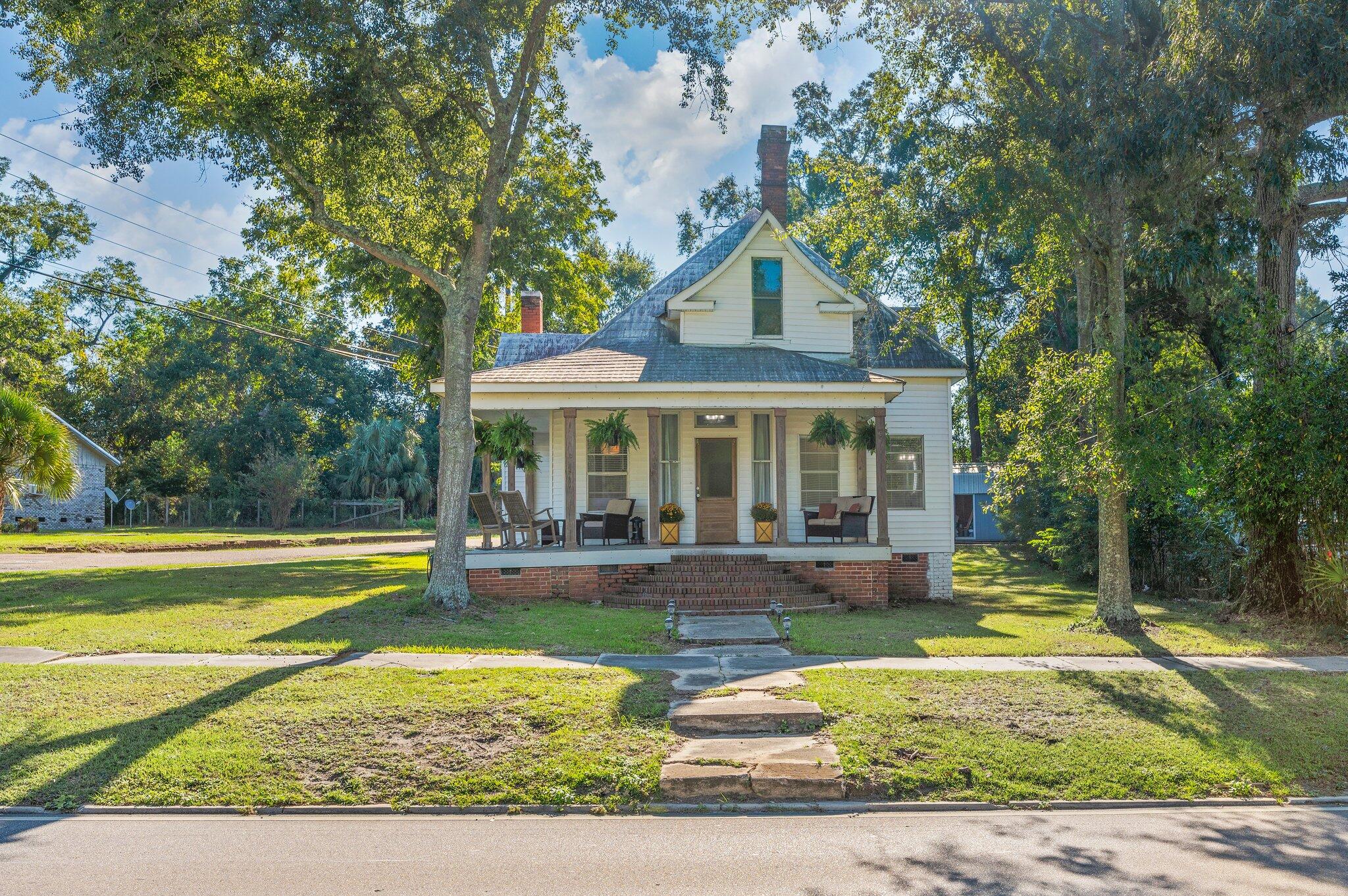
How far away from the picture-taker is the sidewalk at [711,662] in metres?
9.20

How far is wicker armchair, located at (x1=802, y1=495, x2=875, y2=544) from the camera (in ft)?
51.9

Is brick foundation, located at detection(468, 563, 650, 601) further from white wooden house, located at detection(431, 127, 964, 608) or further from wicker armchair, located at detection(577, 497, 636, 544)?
wicker armchair, located at detection(577, 497, 636, 544)

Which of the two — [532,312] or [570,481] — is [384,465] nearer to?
[532,312]

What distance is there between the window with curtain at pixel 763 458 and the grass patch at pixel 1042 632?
353 centimetres

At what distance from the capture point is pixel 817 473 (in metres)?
17.5

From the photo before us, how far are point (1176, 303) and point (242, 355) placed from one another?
150 ft

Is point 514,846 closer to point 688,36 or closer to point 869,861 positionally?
point 869,861

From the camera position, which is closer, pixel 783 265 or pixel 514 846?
pixel 514 846

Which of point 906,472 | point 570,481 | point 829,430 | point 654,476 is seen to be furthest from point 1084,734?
point 906,472

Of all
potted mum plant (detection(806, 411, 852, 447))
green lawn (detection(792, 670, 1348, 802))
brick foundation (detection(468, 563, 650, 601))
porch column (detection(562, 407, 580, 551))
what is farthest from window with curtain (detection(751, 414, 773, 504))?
green lawn (detection(792, 670, 1348, 802))

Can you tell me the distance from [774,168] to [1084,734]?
14926 mm

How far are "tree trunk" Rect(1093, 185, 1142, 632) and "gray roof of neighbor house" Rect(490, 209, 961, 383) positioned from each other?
13.8ft

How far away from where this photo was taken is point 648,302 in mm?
19328

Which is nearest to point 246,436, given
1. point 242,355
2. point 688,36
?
point 242,355
